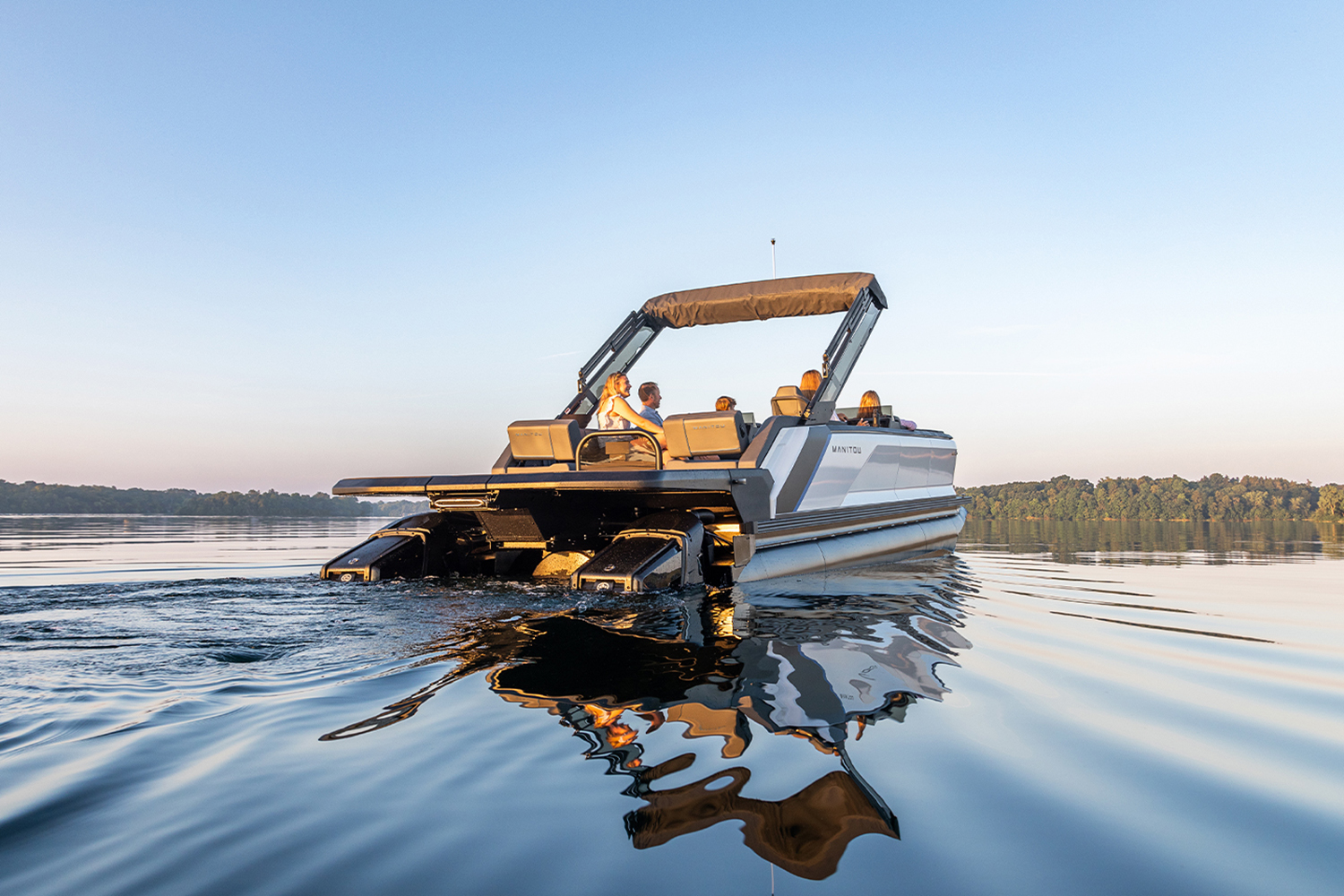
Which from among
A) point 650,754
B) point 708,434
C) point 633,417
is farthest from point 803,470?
point 650,754

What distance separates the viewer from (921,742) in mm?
2018

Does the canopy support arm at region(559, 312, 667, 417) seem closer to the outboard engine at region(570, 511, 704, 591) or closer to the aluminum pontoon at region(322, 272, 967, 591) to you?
the aluminum pontoon at region(322, 272, 967, 591)

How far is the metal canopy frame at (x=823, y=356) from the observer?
7020mm

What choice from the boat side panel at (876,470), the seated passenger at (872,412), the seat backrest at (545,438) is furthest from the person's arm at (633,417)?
the seated passenger at (872,412)

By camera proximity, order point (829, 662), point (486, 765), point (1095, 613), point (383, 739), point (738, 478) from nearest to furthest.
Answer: point (486, 765)
point (383, 739)
point (829, 662)
point (1095, 613)
point (738, 478)

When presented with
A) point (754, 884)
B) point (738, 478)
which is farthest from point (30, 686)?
point (738, 478)

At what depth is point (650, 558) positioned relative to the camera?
15.4ft

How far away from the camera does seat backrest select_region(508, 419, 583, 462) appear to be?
5992 mm

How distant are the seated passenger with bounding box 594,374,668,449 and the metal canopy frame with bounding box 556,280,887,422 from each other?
1.24m

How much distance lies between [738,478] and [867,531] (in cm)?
295

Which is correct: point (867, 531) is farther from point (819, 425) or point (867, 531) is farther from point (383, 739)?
point (383, 739)

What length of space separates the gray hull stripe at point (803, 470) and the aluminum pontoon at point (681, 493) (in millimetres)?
17

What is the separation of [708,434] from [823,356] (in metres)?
2.09

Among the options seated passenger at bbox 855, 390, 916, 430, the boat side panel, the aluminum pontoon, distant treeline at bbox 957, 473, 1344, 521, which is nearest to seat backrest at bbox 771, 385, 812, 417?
the aluminum pontoon
